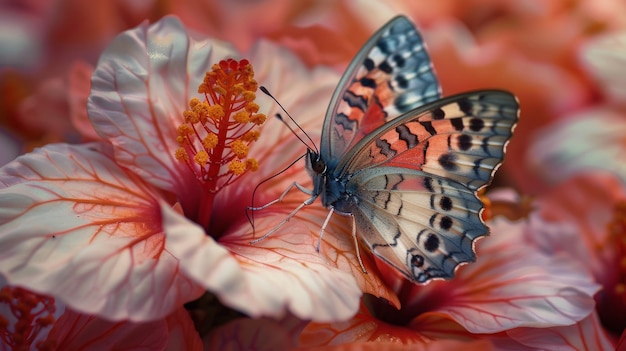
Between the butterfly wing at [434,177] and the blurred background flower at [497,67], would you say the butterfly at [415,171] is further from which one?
the blurred background flower at [497,67]

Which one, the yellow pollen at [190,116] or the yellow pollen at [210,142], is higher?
the yellow pollen at [190,116]

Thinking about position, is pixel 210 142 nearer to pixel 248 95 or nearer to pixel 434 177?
pixel 248 95

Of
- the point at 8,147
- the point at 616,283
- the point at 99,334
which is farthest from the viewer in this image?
the point at 8,147

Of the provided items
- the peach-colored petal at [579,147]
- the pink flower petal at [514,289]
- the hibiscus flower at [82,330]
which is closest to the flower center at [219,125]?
the hibiscus flower at [82,330]

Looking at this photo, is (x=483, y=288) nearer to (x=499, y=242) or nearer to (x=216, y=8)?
(x=499, y=242)

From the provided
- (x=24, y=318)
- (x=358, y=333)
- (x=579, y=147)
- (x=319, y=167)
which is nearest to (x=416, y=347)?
(x=358, y=333)

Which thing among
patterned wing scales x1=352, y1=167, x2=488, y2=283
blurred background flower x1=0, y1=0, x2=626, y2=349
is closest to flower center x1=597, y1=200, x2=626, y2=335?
blurred background flower x1=0, y1=0, x2=626, y2=349
